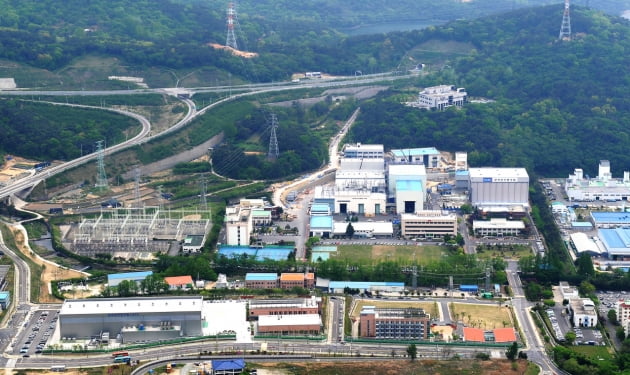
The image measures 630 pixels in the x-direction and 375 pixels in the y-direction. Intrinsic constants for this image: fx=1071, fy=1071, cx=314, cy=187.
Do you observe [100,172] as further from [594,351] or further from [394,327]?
[594,351]

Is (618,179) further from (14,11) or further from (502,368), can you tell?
(14,11)

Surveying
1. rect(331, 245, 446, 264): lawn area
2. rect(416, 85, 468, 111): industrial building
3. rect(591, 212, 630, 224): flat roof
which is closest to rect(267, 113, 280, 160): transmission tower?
rect(416, 85, 468, 111): industrial building

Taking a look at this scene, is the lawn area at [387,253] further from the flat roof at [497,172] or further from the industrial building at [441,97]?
the industrial building at [441,97]

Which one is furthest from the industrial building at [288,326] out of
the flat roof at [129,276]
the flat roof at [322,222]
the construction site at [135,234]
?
the flat roof at [322,222]

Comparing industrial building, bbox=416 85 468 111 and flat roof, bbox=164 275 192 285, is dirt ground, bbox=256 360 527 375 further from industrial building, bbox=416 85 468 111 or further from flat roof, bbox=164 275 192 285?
industrial building, bbox=416 85 468 111

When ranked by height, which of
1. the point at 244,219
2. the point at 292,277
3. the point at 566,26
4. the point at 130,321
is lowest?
the point at 130,321

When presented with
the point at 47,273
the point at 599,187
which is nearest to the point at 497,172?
the point at 599,187
